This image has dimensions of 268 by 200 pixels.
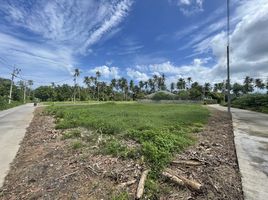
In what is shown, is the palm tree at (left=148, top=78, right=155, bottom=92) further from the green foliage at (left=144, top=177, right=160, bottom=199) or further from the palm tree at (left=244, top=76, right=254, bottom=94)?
the green foliage at (left=144, top=177, right=160, bottom=199)

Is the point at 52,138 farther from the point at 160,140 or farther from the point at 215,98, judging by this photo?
the point at 215,98

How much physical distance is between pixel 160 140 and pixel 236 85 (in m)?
68.4

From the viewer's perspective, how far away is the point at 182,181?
136 inches

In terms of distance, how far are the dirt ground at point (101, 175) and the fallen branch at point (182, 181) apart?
0.07m

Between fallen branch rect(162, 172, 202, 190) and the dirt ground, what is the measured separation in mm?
73

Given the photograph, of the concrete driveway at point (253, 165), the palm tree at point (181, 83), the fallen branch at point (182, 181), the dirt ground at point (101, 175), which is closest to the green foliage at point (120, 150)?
the dirt ground at point (101, 175)

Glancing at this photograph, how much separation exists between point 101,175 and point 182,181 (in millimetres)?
1626

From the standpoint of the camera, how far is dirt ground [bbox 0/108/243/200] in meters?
3.30

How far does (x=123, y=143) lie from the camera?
5844 mm

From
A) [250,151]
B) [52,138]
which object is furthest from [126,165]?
[52,138]

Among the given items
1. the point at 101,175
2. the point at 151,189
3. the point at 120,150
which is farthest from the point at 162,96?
the point at 151,189

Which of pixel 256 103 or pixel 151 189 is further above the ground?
pixel 256 103

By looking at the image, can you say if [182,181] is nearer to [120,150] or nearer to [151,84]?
[120,150]

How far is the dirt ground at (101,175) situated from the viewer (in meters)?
3.30
